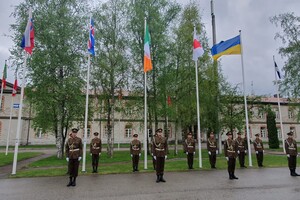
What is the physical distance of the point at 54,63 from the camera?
65.1 feet

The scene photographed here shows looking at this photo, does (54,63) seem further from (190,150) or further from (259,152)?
(259,152)

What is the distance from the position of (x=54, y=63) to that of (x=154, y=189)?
48.8 ft

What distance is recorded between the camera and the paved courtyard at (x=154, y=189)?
772 centimetres

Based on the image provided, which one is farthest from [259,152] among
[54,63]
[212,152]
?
[54,63]

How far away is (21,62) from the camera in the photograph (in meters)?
20.3

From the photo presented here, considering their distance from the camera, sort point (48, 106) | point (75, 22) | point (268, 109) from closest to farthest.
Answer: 1. point (48, 106)
2. point (75, 22)
3. point (268, 109)

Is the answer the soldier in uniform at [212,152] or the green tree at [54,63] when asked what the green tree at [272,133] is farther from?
the green tree at [54,63]

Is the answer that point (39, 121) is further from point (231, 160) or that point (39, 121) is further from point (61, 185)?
point (231, 160)

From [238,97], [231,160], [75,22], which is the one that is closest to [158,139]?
[231,160]

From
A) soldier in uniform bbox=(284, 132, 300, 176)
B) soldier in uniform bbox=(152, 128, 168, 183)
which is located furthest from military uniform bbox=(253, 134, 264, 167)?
soldier in uniform bbox=(152, 128, 168, 183)

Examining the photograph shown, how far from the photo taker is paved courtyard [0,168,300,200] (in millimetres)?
7719

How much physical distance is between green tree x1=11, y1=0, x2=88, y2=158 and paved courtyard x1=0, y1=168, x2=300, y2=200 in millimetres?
9550

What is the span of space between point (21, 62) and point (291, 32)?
29.3m

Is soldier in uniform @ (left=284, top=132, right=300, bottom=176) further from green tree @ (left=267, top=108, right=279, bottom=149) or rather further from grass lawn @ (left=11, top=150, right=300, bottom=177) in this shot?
green tree @ (left=267, top=108, right=279, bottom=149)
